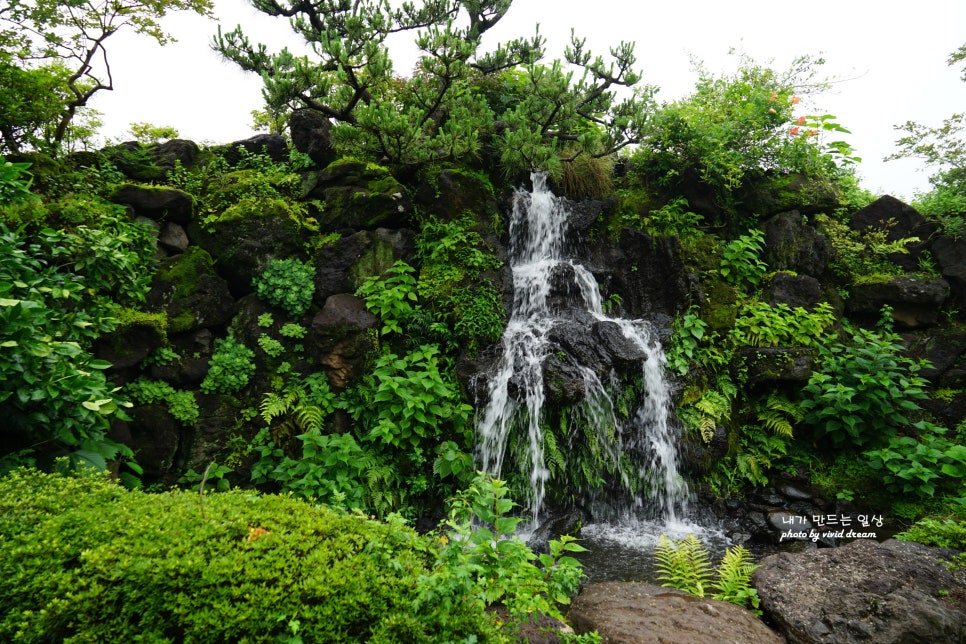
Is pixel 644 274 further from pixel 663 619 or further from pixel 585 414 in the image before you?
pixel 663 619

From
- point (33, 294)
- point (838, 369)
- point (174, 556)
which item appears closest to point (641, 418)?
point (838, 369)

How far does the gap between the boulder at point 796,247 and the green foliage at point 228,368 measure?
9845 mm

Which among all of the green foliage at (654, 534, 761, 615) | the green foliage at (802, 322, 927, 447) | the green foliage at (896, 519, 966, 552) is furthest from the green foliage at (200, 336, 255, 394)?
the green foliage at (802, 322, 927, 447)

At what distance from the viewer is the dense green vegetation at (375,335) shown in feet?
8.23

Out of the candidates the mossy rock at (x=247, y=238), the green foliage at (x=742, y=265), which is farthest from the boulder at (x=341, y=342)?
the green foliage at (x=742, y=265)

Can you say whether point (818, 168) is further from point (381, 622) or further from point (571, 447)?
point (381, 622)

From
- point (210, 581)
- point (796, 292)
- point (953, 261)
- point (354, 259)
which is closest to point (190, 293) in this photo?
point (354, 259)

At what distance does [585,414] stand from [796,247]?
599 cm

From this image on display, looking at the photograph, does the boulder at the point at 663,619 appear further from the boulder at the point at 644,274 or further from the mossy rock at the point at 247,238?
the mossy rock at the point at 247,238

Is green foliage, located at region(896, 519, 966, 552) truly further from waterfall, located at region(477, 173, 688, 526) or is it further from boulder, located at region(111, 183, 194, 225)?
boulder, located at region(111, 183, 194, 225)

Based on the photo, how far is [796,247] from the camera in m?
8.98

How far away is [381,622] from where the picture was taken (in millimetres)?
2215

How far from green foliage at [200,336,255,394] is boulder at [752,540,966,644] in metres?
6.75

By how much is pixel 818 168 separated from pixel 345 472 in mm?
10858
